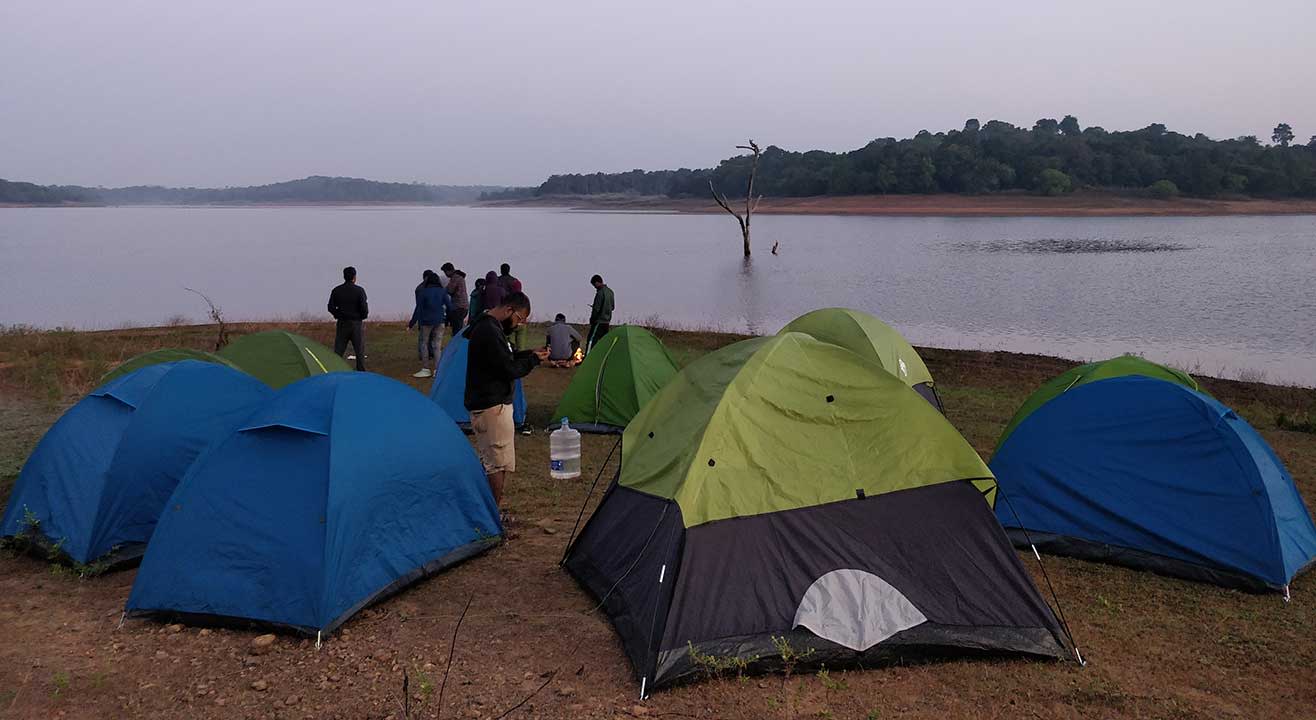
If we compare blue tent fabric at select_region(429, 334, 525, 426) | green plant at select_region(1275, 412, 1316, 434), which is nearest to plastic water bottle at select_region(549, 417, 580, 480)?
blue tent fabric at select_region(429, 334, 525, 426)

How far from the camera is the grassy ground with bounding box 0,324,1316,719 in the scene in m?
4.72

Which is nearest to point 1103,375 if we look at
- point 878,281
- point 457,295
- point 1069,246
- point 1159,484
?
point 1159,484

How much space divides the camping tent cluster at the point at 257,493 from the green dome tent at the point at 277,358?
2820 mm

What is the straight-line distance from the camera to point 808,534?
540 cm

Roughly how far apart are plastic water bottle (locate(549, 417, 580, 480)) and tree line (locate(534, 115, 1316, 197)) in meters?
82.2

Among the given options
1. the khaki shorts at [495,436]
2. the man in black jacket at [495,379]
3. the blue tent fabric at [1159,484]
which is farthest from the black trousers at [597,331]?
the blue tent fabric at [1159,484]

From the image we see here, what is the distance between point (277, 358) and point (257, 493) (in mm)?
4945

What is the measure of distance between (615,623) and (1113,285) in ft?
112

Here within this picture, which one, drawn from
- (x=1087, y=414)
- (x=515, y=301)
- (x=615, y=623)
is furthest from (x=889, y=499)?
(x=515, y=301)

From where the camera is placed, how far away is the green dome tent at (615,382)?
11219mm

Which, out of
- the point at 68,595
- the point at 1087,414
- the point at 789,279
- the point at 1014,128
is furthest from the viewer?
the point at 1014,128

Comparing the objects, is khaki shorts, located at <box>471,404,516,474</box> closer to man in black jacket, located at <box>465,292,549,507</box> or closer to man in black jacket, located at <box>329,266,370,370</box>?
man in black jacket, located at <box>465,292,549,507</box>

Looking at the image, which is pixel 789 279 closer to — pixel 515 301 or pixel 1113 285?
pixel 1113 285

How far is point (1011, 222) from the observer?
260 ft
